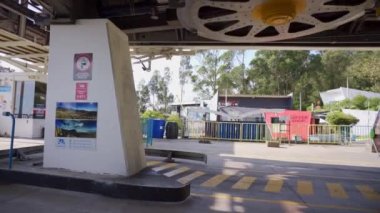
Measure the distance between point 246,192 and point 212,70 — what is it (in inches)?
2228

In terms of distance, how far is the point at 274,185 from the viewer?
10.1m

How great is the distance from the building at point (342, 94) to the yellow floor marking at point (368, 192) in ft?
128

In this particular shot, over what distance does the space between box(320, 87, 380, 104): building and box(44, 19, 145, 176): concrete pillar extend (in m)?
42.9

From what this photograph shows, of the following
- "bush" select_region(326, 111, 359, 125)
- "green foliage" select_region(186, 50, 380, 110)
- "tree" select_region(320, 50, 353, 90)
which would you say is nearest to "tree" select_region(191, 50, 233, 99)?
"green foliage" select_region(186, 50, 380, 110)

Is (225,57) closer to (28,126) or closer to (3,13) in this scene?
(28,126)

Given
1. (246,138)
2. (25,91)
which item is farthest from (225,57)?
(25,91)

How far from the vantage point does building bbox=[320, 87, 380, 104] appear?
47.8m

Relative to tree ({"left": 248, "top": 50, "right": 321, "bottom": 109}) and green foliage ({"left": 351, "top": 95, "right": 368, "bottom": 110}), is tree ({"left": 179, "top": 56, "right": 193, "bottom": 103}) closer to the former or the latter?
tree ({"left": 248, "top": 50, "right": 321, "bottom": 109})

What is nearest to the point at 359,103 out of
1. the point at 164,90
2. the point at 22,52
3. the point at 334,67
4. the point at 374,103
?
the point at 374,103

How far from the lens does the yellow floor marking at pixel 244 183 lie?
31.4 feet

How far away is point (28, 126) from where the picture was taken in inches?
846

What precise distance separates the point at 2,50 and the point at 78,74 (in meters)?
12.0

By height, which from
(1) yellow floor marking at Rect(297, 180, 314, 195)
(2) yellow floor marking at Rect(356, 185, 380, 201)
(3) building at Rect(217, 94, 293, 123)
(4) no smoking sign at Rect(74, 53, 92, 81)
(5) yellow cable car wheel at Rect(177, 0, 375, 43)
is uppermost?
(5) yellow cable car wheel at Rect(177, 0, 375, 43)

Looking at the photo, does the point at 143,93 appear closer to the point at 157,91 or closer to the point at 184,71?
the point at 157,91
